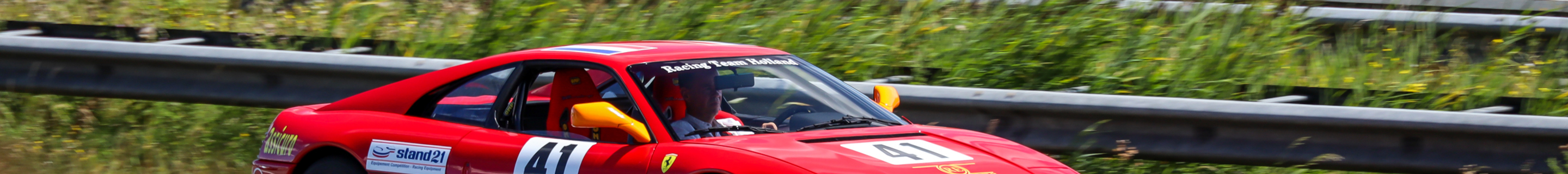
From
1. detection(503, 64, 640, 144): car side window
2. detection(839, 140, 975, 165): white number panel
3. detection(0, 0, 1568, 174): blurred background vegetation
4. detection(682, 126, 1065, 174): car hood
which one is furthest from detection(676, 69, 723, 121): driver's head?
detection(0, 0, 1568, 174): blurred background vegetation

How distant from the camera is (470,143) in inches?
135

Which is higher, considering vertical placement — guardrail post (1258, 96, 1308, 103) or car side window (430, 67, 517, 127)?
guardrail post (1258, 96, 1308, 103)

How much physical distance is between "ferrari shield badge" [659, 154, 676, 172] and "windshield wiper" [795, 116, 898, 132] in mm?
424

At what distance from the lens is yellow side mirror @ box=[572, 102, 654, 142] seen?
2943 mm

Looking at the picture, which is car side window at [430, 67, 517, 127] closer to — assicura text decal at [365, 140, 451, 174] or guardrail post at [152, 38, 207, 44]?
assicura text decal at [365, 140, 451, 174]

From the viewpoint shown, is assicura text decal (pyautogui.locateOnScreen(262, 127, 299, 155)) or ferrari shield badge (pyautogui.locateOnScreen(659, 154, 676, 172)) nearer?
ferrari shield badge (pyautogui.locateOnScreen(659, 154, 676, 172))

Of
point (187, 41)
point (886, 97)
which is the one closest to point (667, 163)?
point (886, 97)

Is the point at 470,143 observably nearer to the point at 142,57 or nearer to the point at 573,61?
the point at 573,61

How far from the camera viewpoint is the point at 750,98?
3773 millimetres

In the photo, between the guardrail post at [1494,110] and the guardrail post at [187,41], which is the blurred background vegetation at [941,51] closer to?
the guardrail post at [1494,110]

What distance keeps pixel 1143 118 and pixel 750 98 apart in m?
1.52

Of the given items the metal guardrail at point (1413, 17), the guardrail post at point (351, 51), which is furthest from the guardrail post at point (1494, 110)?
the guardrail post at point (351, 51)

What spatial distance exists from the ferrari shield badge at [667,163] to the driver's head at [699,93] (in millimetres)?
363

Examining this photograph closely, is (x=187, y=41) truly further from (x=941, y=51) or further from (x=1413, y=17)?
(x=1413, y=17)
